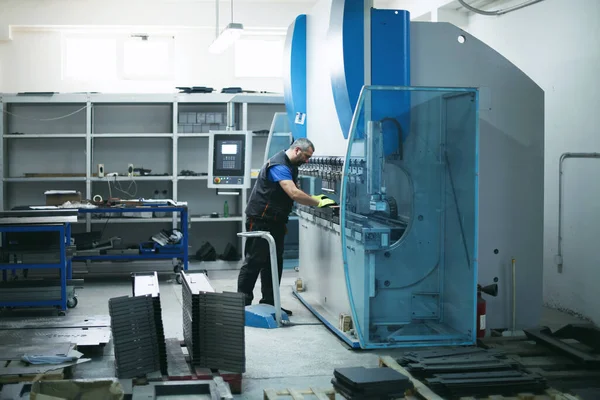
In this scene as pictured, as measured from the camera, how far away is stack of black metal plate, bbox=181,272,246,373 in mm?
4625

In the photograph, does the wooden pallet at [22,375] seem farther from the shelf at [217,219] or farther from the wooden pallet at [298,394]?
the shelf at [217,219]

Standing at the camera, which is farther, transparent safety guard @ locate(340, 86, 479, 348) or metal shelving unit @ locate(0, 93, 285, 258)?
metal shelving unit @ locate(0, 93, 285, 258)

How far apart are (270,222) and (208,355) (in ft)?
6.49

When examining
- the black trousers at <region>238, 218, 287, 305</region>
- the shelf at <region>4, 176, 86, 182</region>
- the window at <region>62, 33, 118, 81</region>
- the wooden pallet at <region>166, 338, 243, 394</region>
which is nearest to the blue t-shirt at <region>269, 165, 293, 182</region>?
the black trousers at <region>238, 218, 287, 305</region>

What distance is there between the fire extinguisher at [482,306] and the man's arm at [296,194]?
1.50m

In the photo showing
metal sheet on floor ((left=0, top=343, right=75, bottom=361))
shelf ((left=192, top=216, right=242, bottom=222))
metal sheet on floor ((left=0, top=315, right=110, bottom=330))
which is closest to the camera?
metal sheet on floor ((left=0, top=343, right=75, bottom=361))

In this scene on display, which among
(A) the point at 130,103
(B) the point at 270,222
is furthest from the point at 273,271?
(A) the point at 130,103

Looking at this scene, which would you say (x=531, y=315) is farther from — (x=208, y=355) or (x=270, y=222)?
(x=208, y=355)

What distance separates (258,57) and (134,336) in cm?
659

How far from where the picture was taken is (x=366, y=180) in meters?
5.29

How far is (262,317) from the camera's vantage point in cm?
616

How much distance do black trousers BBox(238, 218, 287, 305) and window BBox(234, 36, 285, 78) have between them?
4.32 m

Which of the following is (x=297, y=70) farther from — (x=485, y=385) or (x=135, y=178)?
(x=485, y=385)

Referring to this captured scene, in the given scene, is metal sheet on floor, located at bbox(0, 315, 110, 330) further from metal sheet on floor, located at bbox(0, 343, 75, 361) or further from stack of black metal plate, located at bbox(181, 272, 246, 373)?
stack of black metal plate, located at bbox(181, 272, 246, 373)
